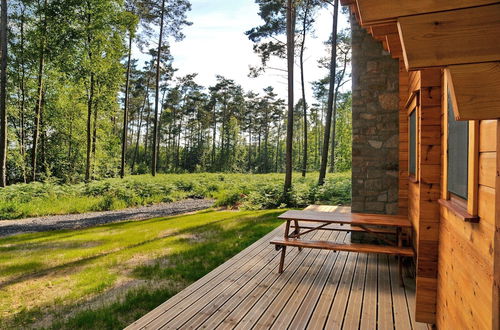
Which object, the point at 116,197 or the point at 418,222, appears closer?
the point at 418,222

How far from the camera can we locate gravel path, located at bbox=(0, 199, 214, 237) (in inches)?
314

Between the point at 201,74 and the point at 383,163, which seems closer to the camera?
the point at 383,163

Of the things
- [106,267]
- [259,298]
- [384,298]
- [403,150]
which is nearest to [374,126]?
[403,150]

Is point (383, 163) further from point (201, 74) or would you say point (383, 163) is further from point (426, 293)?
point (201, 74)

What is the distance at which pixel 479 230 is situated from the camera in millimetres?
1400

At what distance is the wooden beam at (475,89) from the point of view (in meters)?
0.84

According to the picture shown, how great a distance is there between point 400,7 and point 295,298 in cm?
289

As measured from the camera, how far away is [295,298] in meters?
3.15

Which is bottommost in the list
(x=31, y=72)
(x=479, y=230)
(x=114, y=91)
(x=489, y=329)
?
(x=489, y=329)

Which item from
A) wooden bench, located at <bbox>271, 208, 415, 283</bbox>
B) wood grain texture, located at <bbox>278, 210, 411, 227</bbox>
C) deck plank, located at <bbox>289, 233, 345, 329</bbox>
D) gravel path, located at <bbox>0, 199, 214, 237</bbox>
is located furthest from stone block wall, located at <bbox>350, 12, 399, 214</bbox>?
gravel path, located at <bbox>0, 199, 214, 237</bbox>

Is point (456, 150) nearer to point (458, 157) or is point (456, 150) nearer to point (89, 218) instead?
point (458, 157)

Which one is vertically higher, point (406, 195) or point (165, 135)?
point (165, 135)

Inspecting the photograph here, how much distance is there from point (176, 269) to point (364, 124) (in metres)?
3.53

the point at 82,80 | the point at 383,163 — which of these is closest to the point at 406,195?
the point at 383,163
